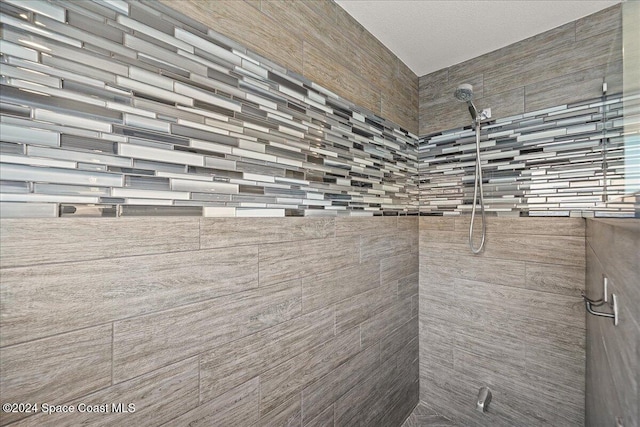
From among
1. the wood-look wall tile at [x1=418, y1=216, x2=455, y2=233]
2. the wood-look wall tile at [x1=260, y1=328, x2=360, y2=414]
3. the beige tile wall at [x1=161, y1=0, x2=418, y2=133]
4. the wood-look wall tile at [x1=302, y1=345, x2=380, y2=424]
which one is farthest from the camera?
the wood-look wall tile at [x1=418, y1=216, x2=455, y2=233]

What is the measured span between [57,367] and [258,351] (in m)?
0.58

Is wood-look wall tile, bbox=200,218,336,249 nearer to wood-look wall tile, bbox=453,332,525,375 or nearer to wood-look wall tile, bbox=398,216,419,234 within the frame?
wood-look wall tile, bbox=398,216,419,234

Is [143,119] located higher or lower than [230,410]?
higher

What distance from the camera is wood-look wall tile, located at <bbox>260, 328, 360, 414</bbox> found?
3.58 ft

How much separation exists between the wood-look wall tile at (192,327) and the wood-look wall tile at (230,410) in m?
0.19

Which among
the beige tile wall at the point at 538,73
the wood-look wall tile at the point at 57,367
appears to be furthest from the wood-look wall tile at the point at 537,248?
the wood-look wall tile at the point at 57,367

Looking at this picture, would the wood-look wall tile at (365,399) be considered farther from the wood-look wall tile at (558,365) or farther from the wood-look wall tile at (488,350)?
the wood-look wall tile at (558,365)

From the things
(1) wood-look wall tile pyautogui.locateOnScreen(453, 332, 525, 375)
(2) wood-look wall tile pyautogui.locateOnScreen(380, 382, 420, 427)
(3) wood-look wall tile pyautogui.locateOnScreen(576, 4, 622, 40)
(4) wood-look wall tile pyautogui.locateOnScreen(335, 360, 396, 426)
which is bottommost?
(2) wood-look wall tile pyautogui.locateOnScreen(380, 382, 420, 427)

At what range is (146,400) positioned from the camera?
31.0 inches

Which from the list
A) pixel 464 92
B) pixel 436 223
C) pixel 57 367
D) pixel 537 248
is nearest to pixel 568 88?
pixel 464 92

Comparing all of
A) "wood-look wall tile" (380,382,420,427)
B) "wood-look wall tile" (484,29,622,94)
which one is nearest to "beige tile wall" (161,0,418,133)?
"wood-look wall tile" (484,29,622,94)

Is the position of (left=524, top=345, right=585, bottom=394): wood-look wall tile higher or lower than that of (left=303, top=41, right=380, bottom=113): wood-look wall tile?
lower

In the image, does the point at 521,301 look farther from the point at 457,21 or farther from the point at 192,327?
the point at 192,327

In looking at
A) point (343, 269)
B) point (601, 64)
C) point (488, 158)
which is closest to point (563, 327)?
point (488, 158)
